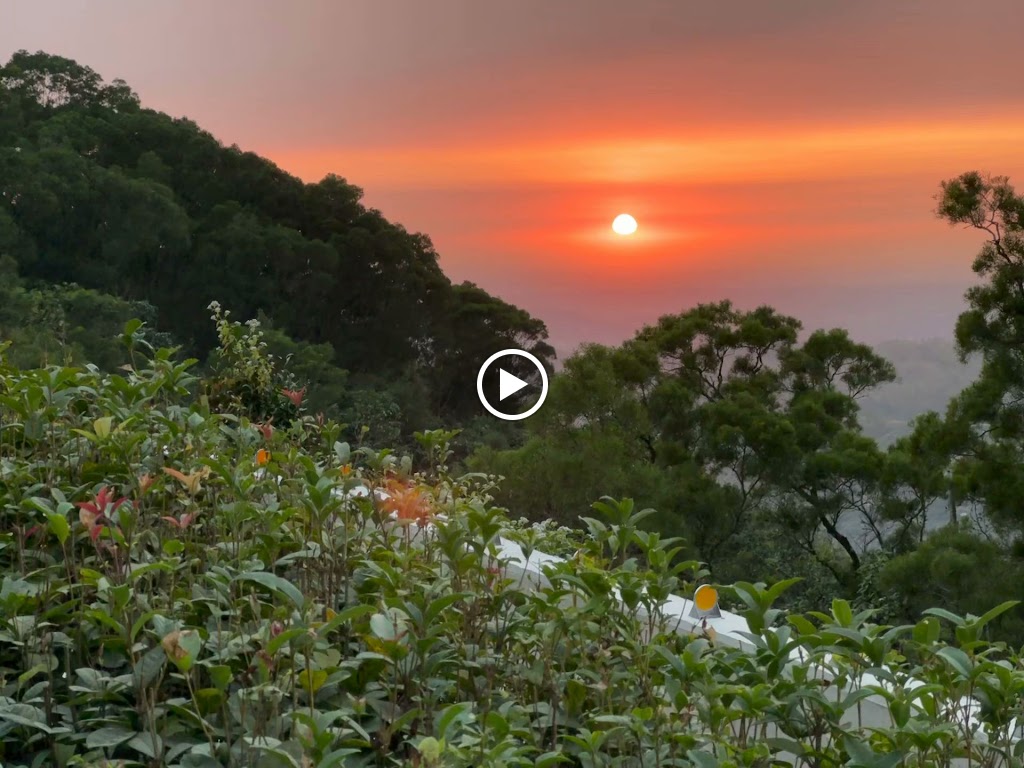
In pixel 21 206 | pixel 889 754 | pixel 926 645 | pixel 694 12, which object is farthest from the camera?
pixel 21 206

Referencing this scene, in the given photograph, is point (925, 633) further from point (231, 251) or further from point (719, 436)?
point (231, 251)

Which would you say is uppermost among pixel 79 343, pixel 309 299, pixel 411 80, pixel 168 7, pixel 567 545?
pixel 168 7

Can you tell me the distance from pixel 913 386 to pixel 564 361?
3937mm

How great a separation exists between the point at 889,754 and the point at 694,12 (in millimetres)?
9896

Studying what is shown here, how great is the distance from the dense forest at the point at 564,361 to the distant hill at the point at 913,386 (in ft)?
0.13

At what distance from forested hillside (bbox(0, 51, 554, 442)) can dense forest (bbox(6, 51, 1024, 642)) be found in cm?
4

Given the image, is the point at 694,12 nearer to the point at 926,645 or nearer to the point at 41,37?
the point at 926,645

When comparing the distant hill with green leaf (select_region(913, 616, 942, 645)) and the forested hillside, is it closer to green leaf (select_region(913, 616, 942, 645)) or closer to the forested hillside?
the forested hillside

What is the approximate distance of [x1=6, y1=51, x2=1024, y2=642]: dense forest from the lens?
10016 millimetres

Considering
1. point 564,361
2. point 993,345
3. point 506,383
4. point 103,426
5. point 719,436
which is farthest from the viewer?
point 719,436

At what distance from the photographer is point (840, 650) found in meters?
1.63

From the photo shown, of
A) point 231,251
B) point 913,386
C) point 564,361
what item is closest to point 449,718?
point 564,361

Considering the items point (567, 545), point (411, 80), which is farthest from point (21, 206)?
point (567, 545)

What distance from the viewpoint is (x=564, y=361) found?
12.0 m
